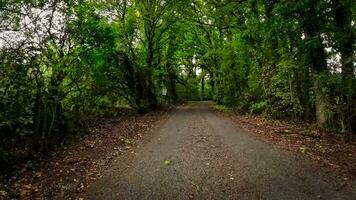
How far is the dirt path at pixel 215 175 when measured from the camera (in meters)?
6.56

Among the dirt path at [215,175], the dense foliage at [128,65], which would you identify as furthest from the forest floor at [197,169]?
the dense foliage at [128,65]

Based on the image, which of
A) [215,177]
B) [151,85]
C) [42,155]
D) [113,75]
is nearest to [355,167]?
[215,177]

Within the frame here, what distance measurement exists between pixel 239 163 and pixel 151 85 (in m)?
17.1

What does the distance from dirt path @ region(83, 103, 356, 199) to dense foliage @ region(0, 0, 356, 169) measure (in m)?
2.97

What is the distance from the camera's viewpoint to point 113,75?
66.1 feet

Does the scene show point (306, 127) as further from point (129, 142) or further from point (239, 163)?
point (129, 142)

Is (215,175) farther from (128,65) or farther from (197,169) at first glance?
(128,65)

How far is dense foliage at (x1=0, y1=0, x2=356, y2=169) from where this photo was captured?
8906mm

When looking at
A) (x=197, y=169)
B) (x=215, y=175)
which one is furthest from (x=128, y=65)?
(x=215, y=175)

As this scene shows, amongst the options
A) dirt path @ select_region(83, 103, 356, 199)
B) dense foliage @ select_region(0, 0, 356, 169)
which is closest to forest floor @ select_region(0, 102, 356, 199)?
dirt path @ select_region(83, 103, 356, 199)

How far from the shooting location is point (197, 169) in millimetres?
8336

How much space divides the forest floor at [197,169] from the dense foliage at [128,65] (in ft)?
4.42

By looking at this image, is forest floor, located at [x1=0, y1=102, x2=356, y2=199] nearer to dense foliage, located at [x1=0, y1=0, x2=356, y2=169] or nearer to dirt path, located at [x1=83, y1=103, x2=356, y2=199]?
dirt path, located at [x1=83, y1=103, x2=356, y2=199]

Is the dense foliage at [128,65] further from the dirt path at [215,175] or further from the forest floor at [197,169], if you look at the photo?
the dirt path at [215,175]
